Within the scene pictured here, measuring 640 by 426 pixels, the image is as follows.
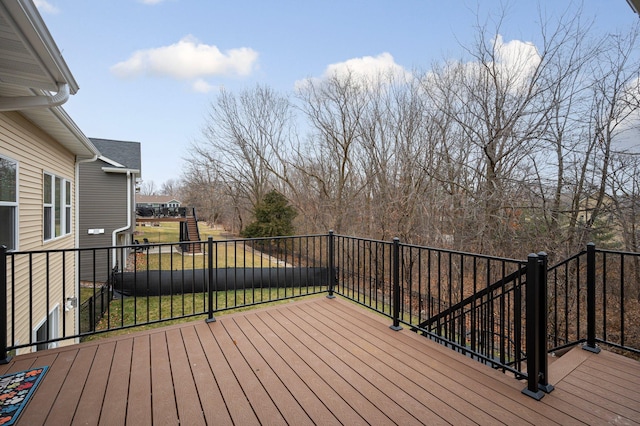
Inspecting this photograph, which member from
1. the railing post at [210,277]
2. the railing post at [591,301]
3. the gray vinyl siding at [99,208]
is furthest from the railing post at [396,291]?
the gray vinyl siding at [99,208]

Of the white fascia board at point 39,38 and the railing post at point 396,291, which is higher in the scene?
the white fascia board at point 39,38

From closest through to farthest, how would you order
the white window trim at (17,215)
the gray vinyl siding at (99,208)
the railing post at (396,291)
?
the railing post at (396,291), the white window trim at (17,215), the gray vinyl siding at (99,208)

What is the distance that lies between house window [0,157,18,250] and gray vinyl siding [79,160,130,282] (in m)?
7.76

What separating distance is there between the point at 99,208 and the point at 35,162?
7596mm

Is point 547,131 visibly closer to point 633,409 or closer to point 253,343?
point 633,409

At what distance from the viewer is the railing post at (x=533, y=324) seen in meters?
2.02

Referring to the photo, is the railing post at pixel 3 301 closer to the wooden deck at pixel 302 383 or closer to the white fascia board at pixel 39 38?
the wooden deck at pixel 302 383

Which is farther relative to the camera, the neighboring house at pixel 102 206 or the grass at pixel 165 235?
the grass at pixel 165 235

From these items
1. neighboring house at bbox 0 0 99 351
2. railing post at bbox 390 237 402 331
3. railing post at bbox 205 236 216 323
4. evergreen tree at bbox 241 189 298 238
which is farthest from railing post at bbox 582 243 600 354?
evergreen tree at bbox 241 189 298 238

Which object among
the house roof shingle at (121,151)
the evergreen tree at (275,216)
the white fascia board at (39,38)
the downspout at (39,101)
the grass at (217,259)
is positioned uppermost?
the house roof shingle at (121,151)

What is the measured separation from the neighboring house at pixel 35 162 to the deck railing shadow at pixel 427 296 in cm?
7

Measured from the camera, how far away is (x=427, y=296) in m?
5.06

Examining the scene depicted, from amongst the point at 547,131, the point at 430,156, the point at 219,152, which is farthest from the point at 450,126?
the point at 219,152

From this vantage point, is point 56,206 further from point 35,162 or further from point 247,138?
point 247,138
